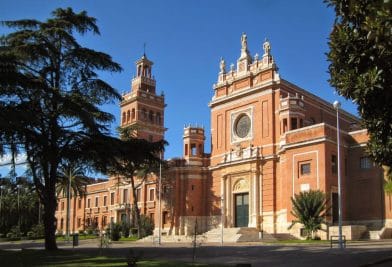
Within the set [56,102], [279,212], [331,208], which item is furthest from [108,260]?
[279,212]

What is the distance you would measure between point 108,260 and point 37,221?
56721 mm

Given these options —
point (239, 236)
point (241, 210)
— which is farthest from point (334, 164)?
point (241, 210)

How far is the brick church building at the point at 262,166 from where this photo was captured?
1783 inches

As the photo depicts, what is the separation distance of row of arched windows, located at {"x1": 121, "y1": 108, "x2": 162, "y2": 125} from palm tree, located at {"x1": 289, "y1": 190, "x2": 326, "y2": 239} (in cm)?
3448

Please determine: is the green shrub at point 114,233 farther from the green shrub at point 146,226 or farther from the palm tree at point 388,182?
the palm tree at point 388,182

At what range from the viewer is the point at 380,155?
13508 millimetres

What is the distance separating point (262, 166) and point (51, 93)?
29.7 meters

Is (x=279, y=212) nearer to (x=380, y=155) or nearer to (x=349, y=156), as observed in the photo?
(x=349, y=156)

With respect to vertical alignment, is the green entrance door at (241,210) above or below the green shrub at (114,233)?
above

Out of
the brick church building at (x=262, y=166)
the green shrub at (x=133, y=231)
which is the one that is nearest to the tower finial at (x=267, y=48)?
the brick church building at (x=262, y=166)

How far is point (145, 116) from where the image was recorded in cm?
7119

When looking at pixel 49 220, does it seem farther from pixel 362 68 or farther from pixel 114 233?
pixel 114 233

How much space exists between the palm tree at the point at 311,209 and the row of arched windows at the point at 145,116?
113ft

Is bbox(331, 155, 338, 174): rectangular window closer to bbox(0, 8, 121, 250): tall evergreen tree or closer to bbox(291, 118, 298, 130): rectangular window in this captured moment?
bbox(291, 118, 298, 130): rectangular window
